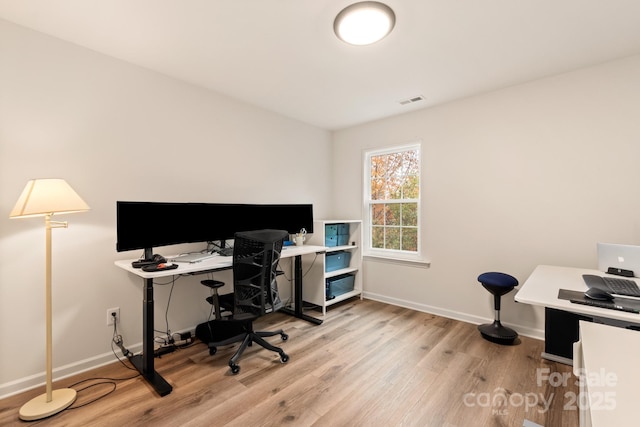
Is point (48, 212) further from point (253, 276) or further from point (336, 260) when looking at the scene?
point (336, 260)

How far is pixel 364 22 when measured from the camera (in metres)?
1.87

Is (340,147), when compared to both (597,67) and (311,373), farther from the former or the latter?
(311,373)

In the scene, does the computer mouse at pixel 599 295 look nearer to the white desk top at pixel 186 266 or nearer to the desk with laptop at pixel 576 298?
the desk with laptop at pixel 576 298

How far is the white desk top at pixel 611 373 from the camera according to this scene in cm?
67

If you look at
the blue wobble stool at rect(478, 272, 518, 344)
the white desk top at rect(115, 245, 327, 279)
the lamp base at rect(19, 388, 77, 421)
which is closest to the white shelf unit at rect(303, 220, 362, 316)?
the white desk top at rect(115, 245, 327, 279)

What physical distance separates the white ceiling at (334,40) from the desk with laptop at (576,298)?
1610mm

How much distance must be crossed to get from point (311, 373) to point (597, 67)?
3.61 meters

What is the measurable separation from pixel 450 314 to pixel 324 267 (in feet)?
5.20

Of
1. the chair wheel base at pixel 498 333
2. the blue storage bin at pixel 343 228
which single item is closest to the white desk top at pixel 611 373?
the chair wheel base at pixel 498 333

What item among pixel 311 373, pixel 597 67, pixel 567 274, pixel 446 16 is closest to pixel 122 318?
pixel 311 373

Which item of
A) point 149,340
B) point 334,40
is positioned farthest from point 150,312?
point 334,40

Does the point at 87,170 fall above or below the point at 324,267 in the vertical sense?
above

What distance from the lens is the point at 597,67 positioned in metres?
2.50

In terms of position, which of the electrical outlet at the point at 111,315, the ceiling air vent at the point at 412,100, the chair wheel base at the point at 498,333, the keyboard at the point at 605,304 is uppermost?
the ceiling air vent at the point at 412,100
